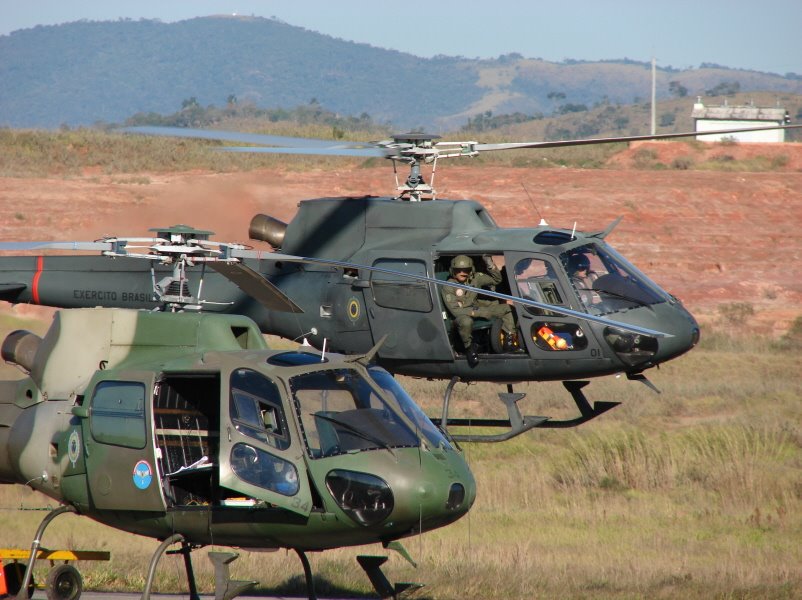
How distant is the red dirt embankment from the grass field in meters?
11.8

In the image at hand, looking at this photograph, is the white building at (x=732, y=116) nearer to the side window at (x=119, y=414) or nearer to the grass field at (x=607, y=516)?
the grass field at (x=607, y=516)

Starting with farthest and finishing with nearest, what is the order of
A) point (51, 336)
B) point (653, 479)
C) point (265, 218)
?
1. point (653, 479)
2. point (265, 218)
3. point (51, 336)

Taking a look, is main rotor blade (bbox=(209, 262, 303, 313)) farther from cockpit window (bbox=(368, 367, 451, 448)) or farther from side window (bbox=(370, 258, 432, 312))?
side window (bbox=(370, 258, 432, 312))

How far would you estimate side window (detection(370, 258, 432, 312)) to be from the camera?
12.4 metres

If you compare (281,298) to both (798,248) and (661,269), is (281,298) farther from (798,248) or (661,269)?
(798,248)

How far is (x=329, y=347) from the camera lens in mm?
12953

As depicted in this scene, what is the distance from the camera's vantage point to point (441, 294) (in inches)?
488

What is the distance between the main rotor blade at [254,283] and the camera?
9.32 metres

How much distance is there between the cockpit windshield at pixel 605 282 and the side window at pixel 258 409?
4.65 metres

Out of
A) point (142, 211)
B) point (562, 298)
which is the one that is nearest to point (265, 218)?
point (142, 211)

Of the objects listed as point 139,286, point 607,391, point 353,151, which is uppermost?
point 353,151

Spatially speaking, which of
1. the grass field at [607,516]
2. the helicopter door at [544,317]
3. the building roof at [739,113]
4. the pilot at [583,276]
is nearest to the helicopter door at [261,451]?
Answer: the grass field at [607,516]

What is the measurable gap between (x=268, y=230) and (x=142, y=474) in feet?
18.0

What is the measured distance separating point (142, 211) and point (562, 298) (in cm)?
553
